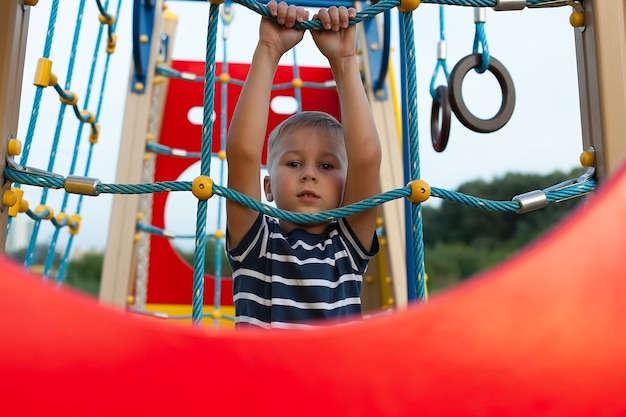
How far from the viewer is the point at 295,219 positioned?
0.74 m

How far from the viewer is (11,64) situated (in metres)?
0.59

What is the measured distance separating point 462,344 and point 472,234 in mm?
15729

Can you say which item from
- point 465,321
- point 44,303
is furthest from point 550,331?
point 44,303

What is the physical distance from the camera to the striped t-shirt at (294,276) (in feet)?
2.70

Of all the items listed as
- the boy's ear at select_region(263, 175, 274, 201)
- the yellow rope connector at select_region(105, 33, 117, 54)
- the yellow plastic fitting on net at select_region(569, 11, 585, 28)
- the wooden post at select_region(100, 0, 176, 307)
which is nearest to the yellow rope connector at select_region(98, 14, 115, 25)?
the yellow rope connector at select_region(105, 33, 117, 54)

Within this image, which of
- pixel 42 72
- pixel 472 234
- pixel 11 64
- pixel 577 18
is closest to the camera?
pixel 11 64

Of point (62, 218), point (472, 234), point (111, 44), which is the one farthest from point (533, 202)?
point (472, 234)

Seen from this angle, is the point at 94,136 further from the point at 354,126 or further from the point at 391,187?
the point at 354,126

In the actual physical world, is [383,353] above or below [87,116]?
below

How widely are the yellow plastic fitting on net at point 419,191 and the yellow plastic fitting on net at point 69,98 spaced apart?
941mm

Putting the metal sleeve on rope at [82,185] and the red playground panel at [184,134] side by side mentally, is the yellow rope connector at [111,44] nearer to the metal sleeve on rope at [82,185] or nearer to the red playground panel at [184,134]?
the red playground panel at [184,134]

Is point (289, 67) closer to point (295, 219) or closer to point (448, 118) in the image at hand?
point (448, 118)

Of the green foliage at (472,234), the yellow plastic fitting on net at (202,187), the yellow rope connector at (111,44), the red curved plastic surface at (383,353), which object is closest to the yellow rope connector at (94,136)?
the yellow rope connector at (111,44)

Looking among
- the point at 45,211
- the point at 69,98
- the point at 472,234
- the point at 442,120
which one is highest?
the point at 472,234
